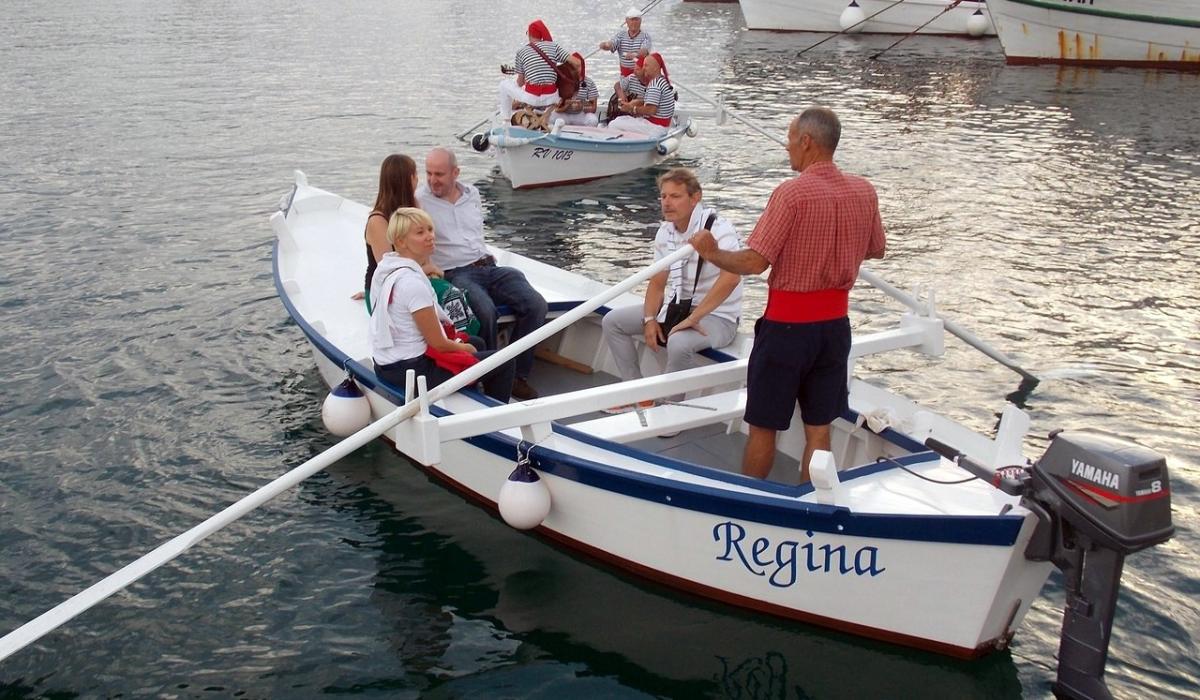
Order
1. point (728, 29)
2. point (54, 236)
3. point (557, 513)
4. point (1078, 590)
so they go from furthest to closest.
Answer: point (728, 29) → point (54, 236) → point (557, 513) → point (1078, 590)

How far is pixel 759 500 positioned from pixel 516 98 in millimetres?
10688

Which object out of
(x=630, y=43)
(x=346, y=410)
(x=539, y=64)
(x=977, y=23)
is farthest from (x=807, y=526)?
(x=977, y=23)

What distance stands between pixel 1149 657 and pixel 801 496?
76.2 inches

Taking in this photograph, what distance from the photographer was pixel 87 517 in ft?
21.7

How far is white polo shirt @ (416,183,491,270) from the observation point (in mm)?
7191

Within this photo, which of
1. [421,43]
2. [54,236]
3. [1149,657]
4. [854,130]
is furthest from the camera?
[421,43]

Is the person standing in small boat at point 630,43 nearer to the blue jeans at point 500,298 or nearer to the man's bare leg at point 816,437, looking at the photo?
the blue jeans at point 500,298

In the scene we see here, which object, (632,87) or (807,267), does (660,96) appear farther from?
(807,267)

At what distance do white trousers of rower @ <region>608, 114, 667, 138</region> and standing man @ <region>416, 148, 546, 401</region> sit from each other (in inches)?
322

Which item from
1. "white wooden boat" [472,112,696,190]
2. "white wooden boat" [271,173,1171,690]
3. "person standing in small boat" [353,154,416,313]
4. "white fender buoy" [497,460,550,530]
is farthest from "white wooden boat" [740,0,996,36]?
"white fender buoy" [497,460,550,530]

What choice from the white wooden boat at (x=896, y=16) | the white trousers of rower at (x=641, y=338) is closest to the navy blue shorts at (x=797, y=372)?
the white trousers of rower at (x=641, y=338)

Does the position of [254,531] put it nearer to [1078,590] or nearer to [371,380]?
[371,380]

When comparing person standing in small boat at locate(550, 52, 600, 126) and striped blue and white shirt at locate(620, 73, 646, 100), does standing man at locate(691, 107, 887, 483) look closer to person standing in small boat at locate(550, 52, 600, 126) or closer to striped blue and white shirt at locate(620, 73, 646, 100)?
person standing in small boat at locate(550, 52, 600, 126)

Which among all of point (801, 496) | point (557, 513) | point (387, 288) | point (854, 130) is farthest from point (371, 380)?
point (854, 130)
